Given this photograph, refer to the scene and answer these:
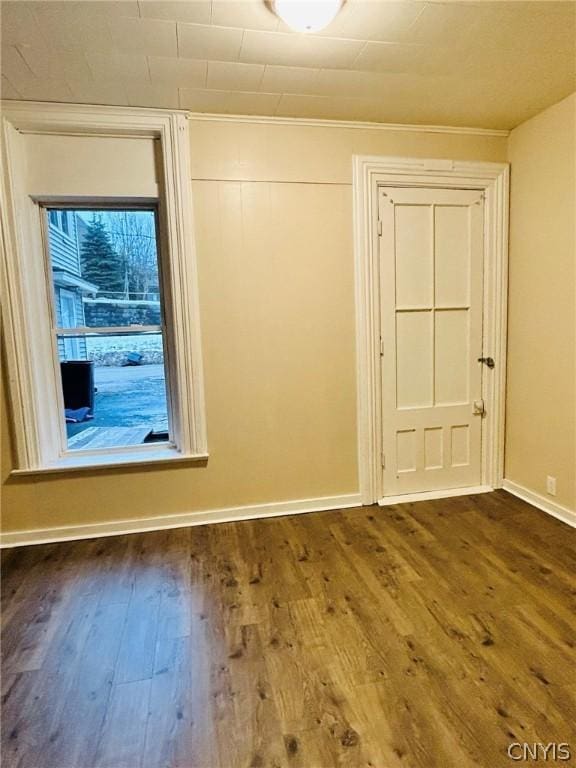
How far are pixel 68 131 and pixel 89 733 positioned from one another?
287cm

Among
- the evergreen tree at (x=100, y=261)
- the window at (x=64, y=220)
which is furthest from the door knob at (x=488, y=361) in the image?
the window at (x=64, y=220)

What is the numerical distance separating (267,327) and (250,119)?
1258mm

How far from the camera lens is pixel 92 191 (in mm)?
2574

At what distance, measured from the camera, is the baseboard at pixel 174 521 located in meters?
2.64

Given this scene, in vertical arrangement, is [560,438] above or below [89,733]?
above

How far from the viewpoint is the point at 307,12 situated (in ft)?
5.54

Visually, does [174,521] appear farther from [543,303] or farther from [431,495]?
[543,303]

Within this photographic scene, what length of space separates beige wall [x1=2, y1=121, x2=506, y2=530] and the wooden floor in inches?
12.6

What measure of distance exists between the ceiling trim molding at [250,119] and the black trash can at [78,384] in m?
1.45

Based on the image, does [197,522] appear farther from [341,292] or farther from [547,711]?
[547,711]

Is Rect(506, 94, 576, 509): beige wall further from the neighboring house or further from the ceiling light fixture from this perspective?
the neighboring house

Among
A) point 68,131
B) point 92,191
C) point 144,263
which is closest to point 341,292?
point 144,263

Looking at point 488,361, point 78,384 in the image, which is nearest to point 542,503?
point 488,361

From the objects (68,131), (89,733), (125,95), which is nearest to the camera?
(89,733)
